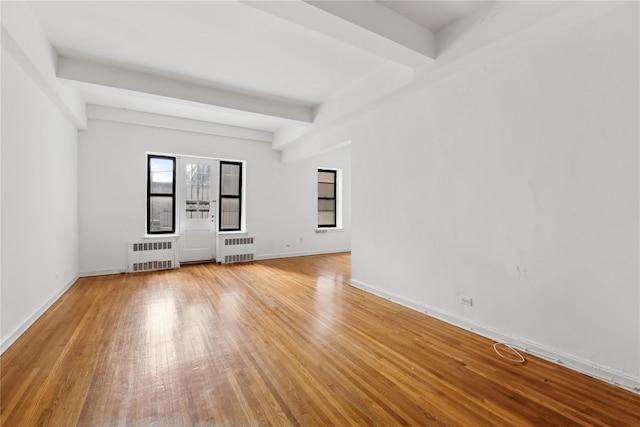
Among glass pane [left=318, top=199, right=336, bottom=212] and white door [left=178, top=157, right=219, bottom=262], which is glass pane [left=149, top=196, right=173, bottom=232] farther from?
glass pane [left=318, top=199, right=336, bottom=212]

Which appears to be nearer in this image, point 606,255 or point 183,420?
point 183,420

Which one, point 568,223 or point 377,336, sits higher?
point 568,223

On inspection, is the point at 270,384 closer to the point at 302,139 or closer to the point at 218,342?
the point at 218,342

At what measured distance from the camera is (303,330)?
3.17 metres

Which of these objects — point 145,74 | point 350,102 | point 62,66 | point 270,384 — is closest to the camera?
point 270,384

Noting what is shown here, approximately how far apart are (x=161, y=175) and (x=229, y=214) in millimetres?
1726

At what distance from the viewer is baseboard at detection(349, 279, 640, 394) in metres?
2.20

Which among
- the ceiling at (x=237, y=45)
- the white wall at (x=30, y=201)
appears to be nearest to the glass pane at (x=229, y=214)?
the ceiling at (x=237, y=45)

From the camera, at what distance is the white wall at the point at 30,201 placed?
9.15 feet

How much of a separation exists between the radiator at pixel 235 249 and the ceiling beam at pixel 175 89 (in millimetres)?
3210

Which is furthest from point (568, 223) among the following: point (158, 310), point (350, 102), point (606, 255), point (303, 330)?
point (158, 310)

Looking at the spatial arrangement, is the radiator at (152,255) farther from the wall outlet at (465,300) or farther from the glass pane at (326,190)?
the wall outlet at (465,300)

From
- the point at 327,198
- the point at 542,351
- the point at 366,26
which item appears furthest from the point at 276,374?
the point at 327,198

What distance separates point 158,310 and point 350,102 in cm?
395
